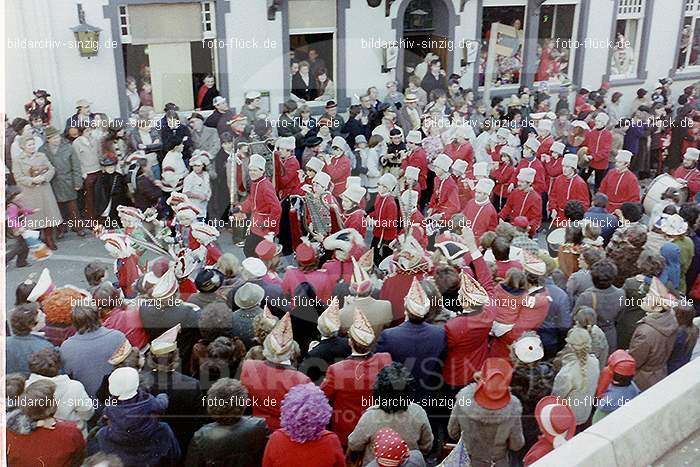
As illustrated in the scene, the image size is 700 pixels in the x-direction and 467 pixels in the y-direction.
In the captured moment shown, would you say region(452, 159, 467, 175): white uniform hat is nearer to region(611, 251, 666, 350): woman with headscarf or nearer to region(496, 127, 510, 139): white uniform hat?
region(496, 127, 510, 139): white uniform hat

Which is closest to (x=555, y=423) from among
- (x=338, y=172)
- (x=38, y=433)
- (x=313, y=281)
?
(x=313, y=281)

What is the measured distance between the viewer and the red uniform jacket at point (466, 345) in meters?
4.99

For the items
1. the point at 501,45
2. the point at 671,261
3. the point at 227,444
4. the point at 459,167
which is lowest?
the point at 227,444

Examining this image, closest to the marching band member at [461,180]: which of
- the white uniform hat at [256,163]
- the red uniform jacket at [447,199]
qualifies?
the red uniform jacket at [447,199]

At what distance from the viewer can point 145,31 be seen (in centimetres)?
1180

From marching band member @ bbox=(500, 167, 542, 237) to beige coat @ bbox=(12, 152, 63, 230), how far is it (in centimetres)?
582

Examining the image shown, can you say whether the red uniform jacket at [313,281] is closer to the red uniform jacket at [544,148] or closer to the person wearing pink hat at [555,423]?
the person wearing pink hat at [555,423]

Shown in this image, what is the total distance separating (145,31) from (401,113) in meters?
4.36

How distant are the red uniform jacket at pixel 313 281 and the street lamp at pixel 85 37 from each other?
676 centimetres

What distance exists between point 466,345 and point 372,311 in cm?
72

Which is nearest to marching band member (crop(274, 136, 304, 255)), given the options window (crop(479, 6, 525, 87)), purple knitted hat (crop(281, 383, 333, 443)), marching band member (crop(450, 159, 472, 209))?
marching band member (crop(450, 159, 472, 209))

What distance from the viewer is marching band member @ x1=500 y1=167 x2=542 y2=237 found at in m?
Answer: 8.62

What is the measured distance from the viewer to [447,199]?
877 centimetres

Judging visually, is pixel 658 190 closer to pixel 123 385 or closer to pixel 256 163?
pixel 256 163
